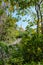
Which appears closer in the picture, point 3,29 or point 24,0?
point 24,0

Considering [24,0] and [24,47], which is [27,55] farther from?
[24,0]

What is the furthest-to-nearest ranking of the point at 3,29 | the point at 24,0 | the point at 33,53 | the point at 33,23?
the point at 3,29, the point at 33,23, the point at 24,0, the point at 33,53

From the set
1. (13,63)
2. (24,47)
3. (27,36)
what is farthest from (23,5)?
(13,63)

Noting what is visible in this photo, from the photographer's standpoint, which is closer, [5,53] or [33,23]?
[5,53]

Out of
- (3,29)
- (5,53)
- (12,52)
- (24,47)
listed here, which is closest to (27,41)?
(24,47)

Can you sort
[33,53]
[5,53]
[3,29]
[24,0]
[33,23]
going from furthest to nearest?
1. [3,29]
2. [33,23]
3. [5,53]
4. [24,0]
5. [33,53]

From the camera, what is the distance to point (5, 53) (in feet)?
18.8

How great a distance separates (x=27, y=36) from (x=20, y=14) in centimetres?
170

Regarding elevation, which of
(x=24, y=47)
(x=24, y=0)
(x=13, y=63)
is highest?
(x=24, y=0)

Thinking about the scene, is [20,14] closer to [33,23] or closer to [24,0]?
[33,23]

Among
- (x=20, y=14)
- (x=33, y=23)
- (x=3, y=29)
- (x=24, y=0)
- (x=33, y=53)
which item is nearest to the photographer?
(x=33, y=53)

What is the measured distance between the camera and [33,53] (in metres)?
4.93

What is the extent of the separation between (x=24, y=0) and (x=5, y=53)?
165 cm

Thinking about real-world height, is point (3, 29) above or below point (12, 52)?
above
